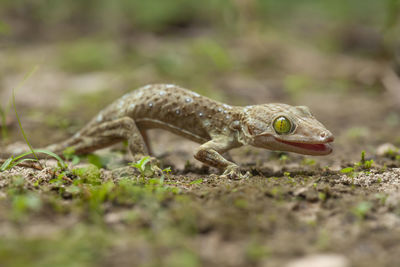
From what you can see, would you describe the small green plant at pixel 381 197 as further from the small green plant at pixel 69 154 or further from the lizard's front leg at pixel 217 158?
the small green plant at pixel 69 154

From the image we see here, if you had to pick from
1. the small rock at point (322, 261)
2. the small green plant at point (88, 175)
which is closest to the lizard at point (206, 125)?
the small green plant at point (88, 175)

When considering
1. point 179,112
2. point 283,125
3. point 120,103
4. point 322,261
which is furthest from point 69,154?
point 322,261

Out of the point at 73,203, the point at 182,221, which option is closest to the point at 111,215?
the point at 73,203

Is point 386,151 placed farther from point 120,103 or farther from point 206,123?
point 120,103

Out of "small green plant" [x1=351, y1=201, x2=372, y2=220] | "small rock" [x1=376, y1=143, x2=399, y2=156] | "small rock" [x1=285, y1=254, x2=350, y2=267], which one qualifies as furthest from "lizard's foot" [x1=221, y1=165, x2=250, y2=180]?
"small rock" [x1=376, y1=143, x2=399, y2=156]

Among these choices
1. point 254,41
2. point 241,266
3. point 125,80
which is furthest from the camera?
point 254,41

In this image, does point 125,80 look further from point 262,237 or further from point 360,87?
point 262,237

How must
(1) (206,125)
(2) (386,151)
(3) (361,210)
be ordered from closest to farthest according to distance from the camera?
(3) (361,210) < (1) (206,125) < (2) (386,151)
